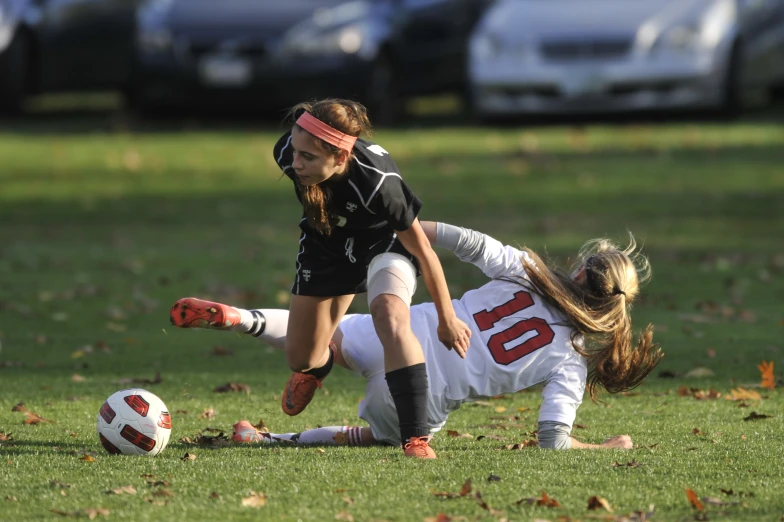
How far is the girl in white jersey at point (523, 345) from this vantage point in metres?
5.36

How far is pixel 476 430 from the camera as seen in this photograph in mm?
5914

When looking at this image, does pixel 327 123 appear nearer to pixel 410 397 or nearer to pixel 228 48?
pixel 410 397

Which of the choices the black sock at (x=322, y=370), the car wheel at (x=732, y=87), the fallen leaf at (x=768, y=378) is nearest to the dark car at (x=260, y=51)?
the car wheel at (x=732, y=87)

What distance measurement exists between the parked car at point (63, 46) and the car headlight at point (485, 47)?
423 centimetres


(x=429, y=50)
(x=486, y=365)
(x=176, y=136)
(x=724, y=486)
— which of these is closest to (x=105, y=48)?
(x=176, y=136)

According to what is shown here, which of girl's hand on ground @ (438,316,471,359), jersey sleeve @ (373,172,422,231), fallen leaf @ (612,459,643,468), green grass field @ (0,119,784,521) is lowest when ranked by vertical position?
green grass field @ (0,119,784,521)

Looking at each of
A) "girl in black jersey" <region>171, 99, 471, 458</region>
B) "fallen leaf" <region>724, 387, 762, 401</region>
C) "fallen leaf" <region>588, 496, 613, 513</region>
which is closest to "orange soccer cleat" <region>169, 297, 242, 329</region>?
"girl in black jersey" <region>171, 99, 471, 458</region>

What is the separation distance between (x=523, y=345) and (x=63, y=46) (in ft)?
39.5

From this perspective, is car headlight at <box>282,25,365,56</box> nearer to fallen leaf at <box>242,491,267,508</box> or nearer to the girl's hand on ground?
the girl's hand on ground

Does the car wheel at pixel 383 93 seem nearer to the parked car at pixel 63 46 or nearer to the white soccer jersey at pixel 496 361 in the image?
the parked car at pixel 63 46

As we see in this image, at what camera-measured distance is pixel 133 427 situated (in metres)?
5.12

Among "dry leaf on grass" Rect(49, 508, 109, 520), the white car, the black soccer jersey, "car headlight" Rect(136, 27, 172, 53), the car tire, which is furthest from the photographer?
the car tire

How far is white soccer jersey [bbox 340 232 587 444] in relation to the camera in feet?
17.6

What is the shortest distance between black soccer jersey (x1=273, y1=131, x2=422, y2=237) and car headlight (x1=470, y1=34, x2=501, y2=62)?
10278 mm
